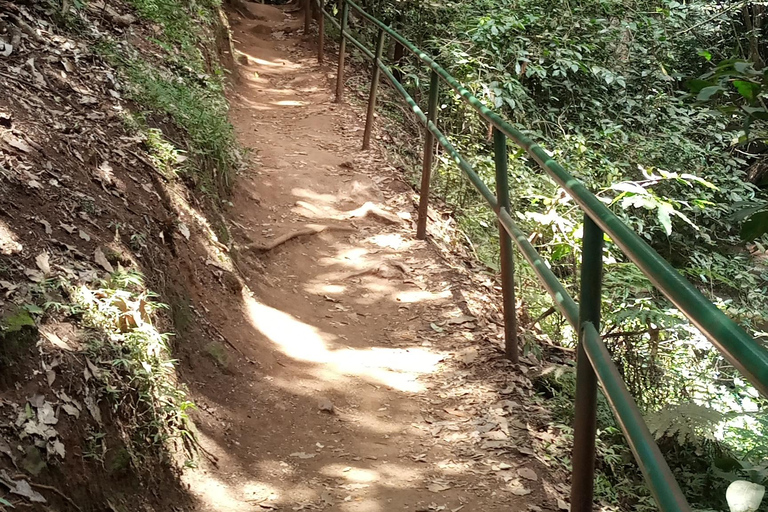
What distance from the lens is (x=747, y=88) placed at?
6.45 ft

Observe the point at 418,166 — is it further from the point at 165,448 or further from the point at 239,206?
the point at 165,448

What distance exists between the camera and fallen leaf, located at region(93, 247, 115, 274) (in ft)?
9.92

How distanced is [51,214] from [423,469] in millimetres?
1904

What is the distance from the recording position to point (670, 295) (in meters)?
1.32

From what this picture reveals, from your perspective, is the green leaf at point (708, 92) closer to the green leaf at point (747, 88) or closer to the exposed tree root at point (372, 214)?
the green leaf at point (747, 88)

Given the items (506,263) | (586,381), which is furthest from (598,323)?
(506,263)

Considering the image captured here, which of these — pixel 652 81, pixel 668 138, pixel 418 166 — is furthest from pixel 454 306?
pixel 652 81

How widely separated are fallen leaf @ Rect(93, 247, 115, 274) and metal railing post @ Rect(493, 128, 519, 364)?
5.81ft

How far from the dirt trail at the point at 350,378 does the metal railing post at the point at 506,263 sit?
0.12 m

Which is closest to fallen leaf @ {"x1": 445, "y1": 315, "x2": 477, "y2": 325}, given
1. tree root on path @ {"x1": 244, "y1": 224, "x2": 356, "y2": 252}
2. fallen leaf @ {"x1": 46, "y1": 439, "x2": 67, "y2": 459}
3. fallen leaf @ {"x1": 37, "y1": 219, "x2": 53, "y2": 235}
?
tree root on path @ {"x1": 244, "y1": 224, "x2": 356, "y2": 252}

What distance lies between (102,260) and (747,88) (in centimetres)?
247

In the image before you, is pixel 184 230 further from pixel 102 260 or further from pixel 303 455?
pixel 303 455

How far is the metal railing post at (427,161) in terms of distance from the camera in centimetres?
480

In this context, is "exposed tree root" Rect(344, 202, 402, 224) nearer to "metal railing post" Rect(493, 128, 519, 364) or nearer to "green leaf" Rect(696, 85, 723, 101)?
"metal railing post" Rect(493, 128, 519, 364)
